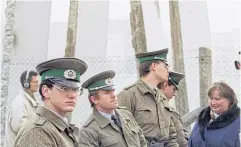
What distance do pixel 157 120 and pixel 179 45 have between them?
291 cm

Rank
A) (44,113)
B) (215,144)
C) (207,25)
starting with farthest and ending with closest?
(207,25)
(215,144)
(44,113)

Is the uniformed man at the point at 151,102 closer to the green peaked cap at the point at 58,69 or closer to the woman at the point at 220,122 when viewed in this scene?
the woman at the point at 220,122

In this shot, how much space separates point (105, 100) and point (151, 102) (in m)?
0.63

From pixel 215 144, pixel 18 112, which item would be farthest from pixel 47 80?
pixel 18 112

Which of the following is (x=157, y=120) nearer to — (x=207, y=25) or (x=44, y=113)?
(x=44, y=113)

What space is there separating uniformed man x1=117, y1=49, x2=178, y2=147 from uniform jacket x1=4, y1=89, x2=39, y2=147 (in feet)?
3.75

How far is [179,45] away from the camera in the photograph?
7.00 m

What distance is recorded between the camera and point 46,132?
256cm

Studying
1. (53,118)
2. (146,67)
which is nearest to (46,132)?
(53,118)

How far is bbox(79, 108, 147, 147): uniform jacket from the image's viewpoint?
3635mm

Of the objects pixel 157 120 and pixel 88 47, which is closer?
pixel 157 120

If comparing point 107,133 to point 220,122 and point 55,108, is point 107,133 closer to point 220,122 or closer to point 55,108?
point 220,122

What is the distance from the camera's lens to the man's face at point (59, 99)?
109 inches

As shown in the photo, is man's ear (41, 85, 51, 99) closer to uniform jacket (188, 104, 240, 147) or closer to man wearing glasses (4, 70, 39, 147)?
uniform jacket (188, 104, 240, 147)
